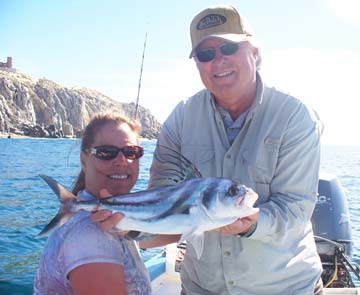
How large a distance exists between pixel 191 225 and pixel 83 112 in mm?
117991

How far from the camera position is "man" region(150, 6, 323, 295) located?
313 centimetres

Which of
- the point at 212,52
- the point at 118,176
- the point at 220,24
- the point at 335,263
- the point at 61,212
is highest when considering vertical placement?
the point at 220,24

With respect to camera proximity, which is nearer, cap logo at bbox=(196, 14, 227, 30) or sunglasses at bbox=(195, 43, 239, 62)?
sunglasses at bbox=(195, 43, 239, 62)

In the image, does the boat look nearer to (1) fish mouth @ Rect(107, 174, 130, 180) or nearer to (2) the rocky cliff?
(1) fish mouth @ Rect(107, 174, 130, 180)

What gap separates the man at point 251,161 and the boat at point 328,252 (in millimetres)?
2345

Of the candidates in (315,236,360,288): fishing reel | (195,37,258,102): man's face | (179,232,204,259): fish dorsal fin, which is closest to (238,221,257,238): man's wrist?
(179,232,204,259): fish dorsal fin

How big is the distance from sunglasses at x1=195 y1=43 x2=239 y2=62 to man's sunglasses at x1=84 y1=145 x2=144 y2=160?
0.89 metres

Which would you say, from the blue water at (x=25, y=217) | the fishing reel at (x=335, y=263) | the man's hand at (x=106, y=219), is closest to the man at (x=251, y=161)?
the man's hand at (x=106, y=219)

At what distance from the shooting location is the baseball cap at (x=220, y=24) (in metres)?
3.39

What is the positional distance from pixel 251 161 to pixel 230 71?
2.20 ft

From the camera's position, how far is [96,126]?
3168 mm

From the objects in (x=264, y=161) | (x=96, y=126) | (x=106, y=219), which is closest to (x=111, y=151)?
(x=96, y=126)

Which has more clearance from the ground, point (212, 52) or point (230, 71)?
point (212, 52)

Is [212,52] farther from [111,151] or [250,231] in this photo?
[250,231]
